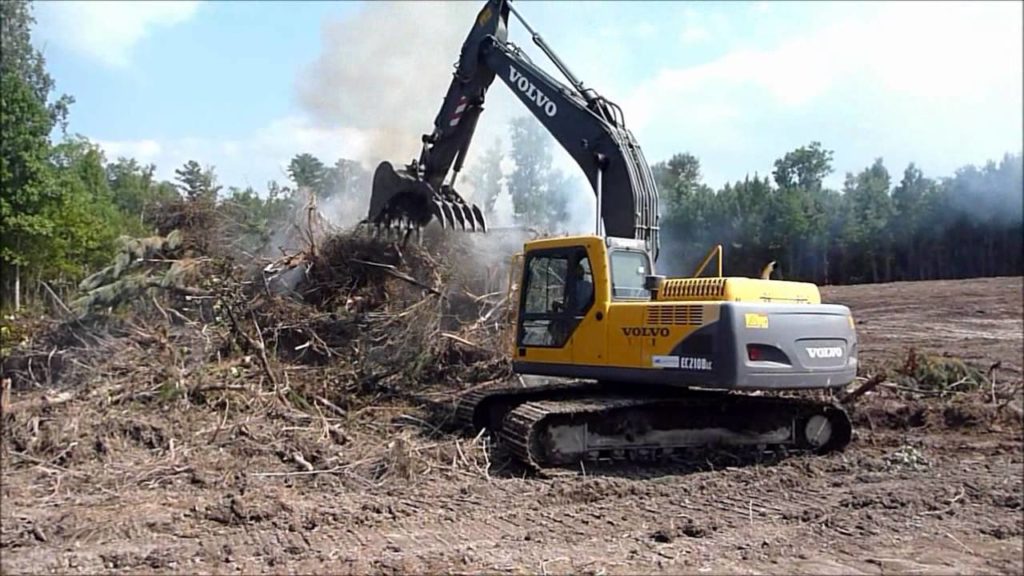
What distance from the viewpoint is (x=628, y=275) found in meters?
8.14

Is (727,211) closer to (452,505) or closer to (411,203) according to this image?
(411,203)

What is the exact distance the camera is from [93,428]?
7531 millimetres

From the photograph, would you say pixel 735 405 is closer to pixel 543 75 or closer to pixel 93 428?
pixel 543 75

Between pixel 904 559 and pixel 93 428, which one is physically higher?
pixel 93 428

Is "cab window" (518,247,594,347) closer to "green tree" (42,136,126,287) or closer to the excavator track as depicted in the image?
the excavator track

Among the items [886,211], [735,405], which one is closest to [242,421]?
[735,405]

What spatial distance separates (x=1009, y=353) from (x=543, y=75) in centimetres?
863

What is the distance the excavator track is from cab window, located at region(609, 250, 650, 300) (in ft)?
2.83

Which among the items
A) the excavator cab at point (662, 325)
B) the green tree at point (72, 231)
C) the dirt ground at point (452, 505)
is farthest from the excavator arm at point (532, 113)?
the green tree at point (72, 231)

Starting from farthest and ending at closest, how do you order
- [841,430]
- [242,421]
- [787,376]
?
[841,430]
[242,421]
[787,376]

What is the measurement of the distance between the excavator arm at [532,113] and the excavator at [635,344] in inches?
0.8

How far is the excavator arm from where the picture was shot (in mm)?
8765

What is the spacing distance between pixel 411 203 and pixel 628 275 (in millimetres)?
3488

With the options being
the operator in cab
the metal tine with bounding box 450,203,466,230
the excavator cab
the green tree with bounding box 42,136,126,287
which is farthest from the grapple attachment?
the green tree with bounding box 42,136,126,287
